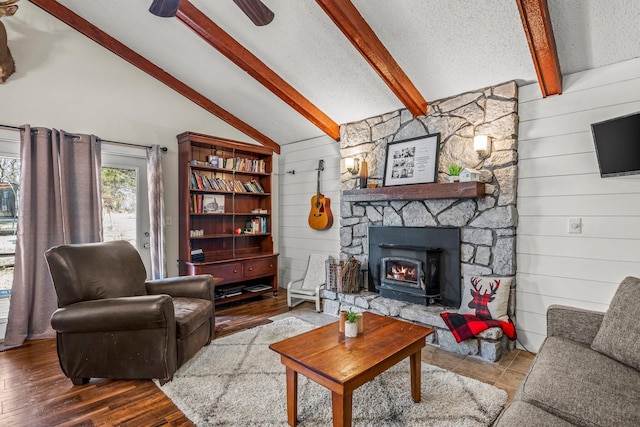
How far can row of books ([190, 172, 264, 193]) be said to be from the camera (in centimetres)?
428

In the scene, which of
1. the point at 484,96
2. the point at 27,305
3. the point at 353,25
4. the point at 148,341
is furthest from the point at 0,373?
the point at 484,96

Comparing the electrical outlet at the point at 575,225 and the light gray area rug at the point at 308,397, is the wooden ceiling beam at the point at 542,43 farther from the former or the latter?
the light gray area rug at the point at 308,397

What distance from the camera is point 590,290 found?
271 cm

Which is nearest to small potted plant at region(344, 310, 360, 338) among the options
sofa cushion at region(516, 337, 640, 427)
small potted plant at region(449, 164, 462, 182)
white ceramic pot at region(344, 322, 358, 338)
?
white ceramic pot at region(344, 322, 358, 338)

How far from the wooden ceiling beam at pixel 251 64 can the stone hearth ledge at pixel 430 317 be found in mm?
2097

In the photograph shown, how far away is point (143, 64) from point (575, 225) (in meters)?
4.79

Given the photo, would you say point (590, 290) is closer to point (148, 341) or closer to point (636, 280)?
point (636, 280)

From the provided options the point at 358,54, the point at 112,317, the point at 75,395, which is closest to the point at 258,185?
the point at 358,54

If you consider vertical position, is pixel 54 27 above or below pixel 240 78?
above

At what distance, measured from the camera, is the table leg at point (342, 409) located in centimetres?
160

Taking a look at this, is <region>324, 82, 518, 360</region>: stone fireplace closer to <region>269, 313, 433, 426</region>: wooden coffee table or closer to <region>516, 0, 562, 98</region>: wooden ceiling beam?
<region>516, 0, 562, 98</region>: wooden ceiling beam

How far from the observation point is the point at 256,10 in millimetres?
2180

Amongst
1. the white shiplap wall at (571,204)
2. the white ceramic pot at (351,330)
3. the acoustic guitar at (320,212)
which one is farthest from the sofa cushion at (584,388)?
the acoustic guitar at (320,212)

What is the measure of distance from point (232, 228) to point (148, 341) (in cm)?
262
